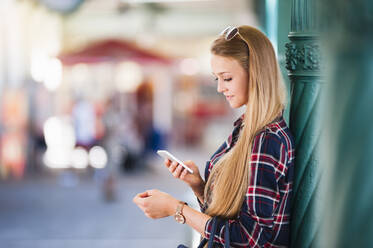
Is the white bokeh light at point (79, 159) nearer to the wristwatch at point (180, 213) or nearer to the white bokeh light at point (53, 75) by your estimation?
the white bokeh light at point (53, 75)

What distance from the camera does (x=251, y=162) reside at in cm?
169

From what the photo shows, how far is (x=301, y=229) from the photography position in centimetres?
183

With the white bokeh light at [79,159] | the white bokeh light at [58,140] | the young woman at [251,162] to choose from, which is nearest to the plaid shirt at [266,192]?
the young woman at [251,162]

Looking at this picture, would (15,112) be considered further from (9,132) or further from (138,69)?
(138,69)

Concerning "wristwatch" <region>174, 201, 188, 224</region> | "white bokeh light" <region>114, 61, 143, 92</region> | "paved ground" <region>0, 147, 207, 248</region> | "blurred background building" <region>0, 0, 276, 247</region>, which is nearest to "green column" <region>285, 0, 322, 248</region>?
"wristwatch" <region>174, 201, 188, 224</region>

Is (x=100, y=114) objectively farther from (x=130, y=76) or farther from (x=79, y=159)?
(x=130, y=76)

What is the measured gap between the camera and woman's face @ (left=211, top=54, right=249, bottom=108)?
1846 millimetres

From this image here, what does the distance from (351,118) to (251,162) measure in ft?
2.78

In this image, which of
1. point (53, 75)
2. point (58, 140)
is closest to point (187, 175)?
point (58, 140)

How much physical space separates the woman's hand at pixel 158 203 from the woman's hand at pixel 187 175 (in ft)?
0.62

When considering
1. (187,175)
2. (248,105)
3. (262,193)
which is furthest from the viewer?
(187,175)

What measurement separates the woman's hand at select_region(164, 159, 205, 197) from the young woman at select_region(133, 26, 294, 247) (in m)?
0.20

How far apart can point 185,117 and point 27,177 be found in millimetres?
7938

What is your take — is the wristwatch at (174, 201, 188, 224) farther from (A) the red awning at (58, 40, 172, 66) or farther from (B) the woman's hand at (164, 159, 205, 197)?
(A) the red awning at (58, 40, 172, 66)
